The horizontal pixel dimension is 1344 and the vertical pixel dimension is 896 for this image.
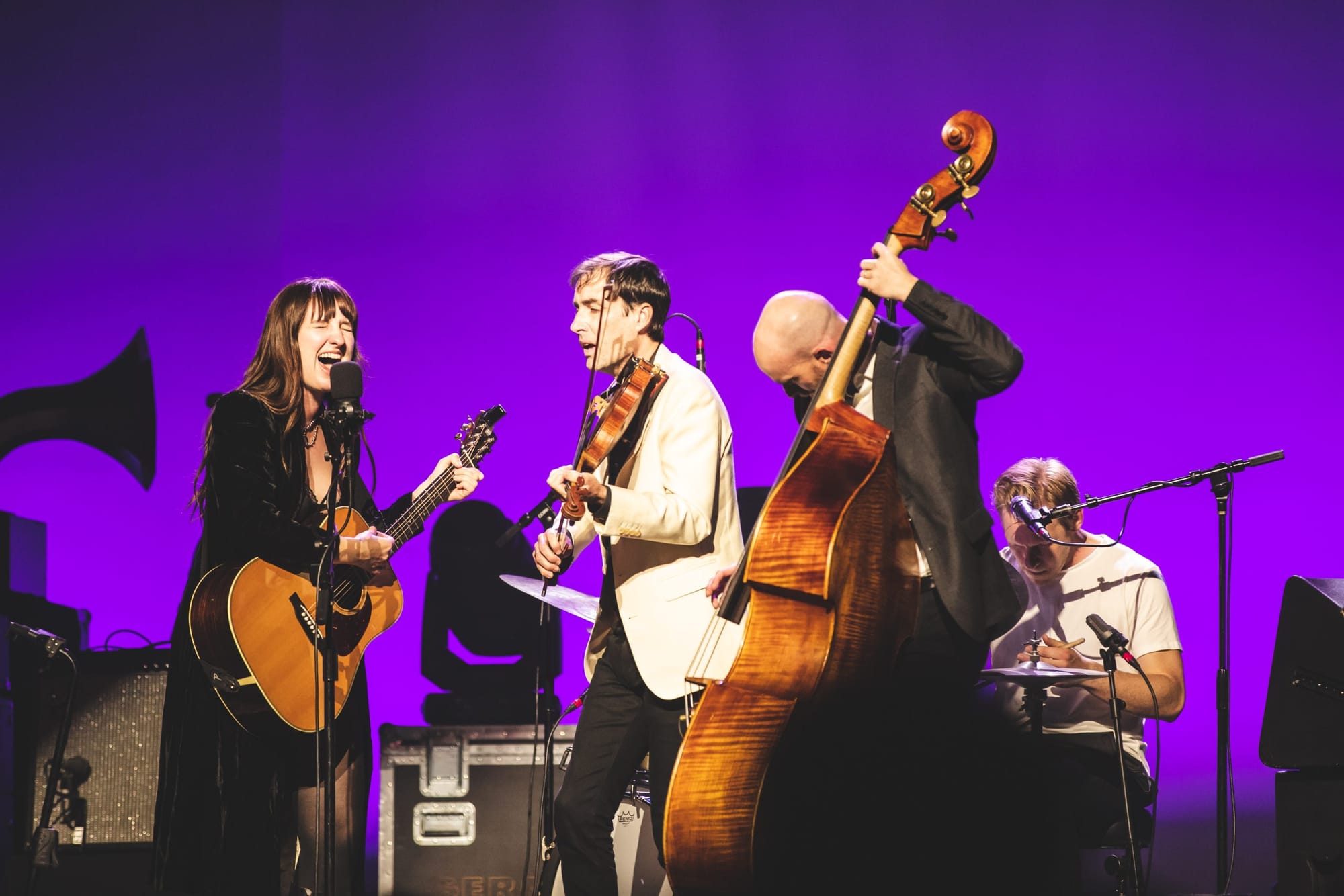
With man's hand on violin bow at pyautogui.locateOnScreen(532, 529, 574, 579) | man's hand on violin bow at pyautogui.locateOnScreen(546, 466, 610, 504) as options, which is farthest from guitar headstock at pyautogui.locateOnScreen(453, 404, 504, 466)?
man's hand on violin bow at pyautogui.locateOnScreen(546, 466, 610, 504)

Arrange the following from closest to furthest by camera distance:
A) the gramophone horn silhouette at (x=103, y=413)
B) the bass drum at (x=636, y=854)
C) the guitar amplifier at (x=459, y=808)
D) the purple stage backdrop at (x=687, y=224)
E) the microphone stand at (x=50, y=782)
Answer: the bass drum at (x=636, y=854) < the microphone stand at (x=50, y=782) < the guitar amplifier at (x=459, y=808) < the purple stage backdrop at (x=687, y=224) < the gramophone horn silhouette at (x=103, y=413)

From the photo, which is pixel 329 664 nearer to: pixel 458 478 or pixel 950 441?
pixel 458 478

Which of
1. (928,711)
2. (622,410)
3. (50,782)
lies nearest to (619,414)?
(622,410)

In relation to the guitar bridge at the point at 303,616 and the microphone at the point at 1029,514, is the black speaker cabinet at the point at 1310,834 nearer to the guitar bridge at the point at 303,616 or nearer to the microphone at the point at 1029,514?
the microphone at the point at 1029,514

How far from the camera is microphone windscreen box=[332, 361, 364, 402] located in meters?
3.22

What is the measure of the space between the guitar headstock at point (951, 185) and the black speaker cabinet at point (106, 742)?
3492 millimetres

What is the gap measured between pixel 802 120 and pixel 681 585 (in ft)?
9.33

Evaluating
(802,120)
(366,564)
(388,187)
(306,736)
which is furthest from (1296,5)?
(306,736)

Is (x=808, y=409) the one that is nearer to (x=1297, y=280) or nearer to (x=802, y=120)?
(x=802, y=120)

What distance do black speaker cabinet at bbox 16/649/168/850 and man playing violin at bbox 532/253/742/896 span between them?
222 centimetres

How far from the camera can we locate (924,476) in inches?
115

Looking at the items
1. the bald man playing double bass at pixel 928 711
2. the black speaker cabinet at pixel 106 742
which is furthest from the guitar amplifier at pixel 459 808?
the bald man playing double bass at pixel 928 711

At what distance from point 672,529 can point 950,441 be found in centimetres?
83

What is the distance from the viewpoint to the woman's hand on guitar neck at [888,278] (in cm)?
293
